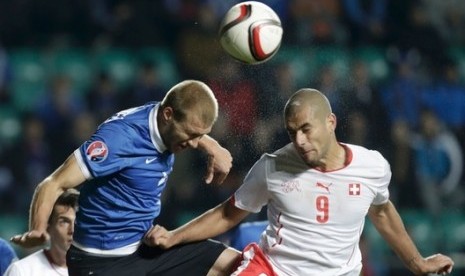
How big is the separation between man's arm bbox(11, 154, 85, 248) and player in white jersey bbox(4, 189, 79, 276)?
116 cm

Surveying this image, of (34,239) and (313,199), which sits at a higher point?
(34,239)

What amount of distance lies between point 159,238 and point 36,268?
1.14 metres

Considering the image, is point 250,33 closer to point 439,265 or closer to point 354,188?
point 354,188

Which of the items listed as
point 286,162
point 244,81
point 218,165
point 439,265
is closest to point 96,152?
point 218,165

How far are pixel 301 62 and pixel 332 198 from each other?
513 cm

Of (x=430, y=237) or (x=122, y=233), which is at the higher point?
(x=122, y=233)

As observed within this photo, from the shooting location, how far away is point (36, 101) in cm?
1137

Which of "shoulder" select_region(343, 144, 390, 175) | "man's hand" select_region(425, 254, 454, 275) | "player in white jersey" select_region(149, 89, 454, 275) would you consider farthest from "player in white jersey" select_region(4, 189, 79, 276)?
"man's hand" select_region(425, 254, 454, 275)

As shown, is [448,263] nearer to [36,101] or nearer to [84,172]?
[84,172]

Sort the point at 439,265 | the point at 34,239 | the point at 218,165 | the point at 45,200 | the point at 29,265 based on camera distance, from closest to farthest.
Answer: the point at 34,239 → the point at 45,200 → the point at 218,165 → the point at 439,265 → the point at 29,265

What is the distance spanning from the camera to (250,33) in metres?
6.54

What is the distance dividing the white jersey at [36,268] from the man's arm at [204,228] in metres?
1.02

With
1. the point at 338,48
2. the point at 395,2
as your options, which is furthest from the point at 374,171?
the point at 395,2

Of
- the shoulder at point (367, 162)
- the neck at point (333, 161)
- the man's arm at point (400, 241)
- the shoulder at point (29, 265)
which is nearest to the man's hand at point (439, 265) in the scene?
the man's arm at point (400, 241)
